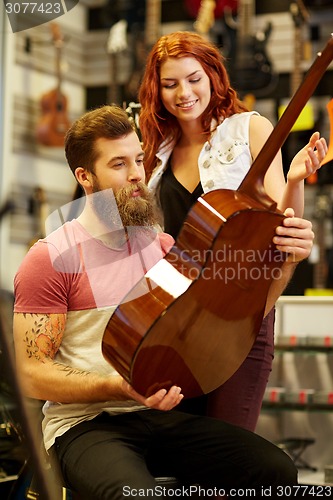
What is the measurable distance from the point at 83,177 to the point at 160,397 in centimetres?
48

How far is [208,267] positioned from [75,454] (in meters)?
0.43

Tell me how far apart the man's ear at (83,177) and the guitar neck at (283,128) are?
1.10ft

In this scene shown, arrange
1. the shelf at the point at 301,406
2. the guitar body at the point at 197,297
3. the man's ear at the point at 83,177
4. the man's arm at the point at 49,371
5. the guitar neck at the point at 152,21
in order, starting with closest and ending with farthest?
the guitar body at the point at 197,297 < the man's arm at the point at 49,371 < the man's ear at the point at 83,177 < the shelf at the point at 301,406 < the guitar neck at the point at 152,21

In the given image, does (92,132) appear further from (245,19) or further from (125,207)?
(245,19)

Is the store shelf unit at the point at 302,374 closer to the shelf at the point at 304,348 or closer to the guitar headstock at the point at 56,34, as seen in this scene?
the shelf at the point at 304,348

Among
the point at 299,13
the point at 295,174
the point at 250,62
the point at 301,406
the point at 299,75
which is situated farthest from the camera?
the point at 250,62

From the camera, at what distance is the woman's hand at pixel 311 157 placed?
1400mm

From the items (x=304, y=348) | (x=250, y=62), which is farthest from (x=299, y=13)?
(x=304, y=348)

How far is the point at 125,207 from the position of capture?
1488mm

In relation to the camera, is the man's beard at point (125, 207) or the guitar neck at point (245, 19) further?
the guitar neck at point (245, 19)

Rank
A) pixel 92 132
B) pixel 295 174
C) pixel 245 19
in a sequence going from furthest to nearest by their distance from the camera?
pixel 245 19
pixel 92 132
pixel 295 174

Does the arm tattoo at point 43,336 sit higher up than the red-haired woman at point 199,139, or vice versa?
the red-haired woman at point 199,139

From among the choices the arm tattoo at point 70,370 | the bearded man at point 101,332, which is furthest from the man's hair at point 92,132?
the arm tattoo at point 70,370

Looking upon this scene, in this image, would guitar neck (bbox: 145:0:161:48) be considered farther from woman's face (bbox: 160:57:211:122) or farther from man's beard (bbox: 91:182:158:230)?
man's beard (bbox: 91:182:158:230)
